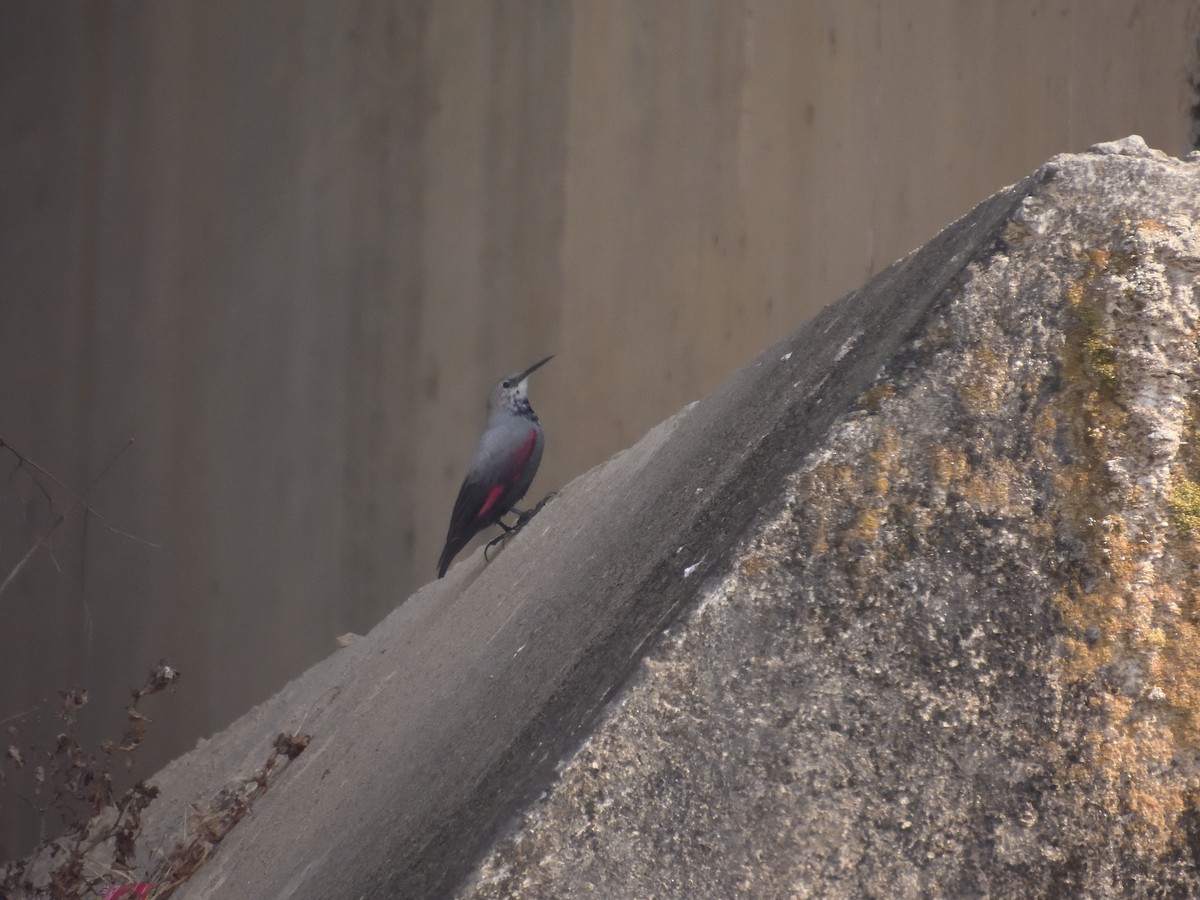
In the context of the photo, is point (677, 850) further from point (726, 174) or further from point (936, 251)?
point (726, 174)

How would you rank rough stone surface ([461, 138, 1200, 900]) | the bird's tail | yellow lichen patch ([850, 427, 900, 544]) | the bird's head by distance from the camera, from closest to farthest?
rough stone surface ([461, 138, 1200, 900]), yellow lichen patch ([850, 427, 900, 544]), the bird's tail, the bird's head

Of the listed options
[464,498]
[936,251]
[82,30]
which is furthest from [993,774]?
[82,30]

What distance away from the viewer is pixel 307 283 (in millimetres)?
4254

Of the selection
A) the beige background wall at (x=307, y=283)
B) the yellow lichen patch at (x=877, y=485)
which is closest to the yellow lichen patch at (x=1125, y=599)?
the yellow lichen patch at (x=877, y=485)

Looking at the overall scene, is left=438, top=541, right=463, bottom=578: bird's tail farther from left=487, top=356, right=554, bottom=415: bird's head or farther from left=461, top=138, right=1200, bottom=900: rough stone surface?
left=461, top=138, right=1200, bottom=900: rough stone surface

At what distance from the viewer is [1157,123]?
5.84 m

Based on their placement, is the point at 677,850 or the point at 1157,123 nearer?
the point at 677,850

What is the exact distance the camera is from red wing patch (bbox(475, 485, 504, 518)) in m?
3.44

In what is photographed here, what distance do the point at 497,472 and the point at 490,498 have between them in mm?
80

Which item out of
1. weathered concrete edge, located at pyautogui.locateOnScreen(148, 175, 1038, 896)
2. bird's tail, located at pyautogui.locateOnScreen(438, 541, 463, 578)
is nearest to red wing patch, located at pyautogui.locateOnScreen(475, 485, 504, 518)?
bird's tail, located at pyautogui.locateOnScreen(438, 541, 463, 578)

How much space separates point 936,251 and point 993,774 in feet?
2.02

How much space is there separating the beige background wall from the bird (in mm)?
614

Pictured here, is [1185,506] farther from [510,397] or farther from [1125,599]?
[510,397]

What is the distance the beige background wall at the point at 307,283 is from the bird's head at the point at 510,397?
20.3 inches
